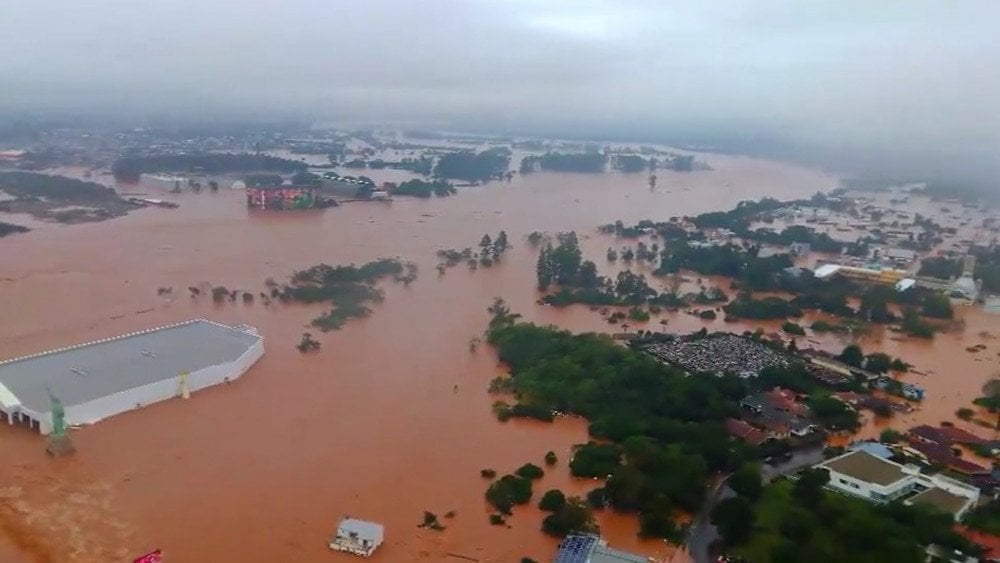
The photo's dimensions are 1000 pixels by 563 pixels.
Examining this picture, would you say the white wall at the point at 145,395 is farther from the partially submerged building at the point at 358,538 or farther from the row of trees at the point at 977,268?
the row of trees at the point at 977,268

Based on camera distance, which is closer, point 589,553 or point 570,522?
point 589,553

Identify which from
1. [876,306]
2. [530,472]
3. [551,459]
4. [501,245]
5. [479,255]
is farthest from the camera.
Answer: [501,245]

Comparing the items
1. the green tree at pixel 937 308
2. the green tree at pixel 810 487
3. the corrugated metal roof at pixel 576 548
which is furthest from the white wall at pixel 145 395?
the green tree at pixel 937 308

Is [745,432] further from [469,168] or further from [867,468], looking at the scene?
[469,168]

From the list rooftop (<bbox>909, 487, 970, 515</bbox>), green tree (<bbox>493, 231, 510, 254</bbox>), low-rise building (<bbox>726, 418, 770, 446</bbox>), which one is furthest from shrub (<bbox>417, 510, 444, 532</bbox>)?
green tree (<bbox>493, 231, 510, 254</bbox>)

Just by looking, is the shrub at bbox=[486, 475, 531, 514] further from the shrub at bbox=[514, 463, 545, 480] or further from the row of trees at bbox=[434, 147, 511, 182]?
the row of trees at bbox=[434, 147, 511, 182]

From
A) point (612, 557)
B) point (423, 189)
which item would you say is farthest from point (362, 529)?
point (423, 189)

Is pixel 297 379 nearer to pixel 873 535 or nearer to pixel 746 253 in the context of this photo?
pixel 873 535

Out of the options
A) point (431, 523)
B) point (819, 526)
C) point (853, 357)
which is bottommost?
point (431, 523)

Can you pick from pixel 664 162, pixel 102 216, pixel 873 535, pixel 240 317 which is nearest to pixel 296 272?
pixel 240 317
